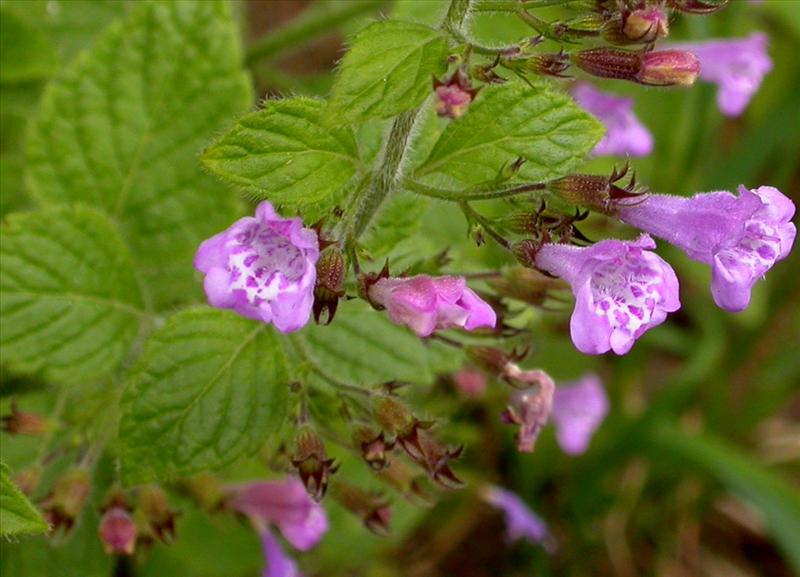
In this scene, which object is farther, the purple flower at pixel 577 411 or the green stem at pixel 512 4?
the purple flower at pixel 577 411

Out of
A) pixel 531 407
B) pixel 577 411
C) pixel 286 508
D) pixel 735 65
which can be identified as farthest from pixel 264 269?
pixel 577 411

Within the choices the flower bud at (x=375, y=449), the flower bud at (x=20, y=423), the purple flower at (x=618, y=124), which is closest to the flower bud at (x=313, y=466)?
the flower bud at (x=375, y=449)

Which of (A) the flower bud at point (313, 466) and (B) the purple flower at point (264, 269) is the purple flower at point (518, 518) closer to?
(A) the flower bud at point (313, 466)

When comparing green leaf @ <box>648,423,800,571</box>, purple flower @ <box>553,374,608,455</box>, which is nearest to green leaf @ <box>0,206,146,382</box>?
purple flower @ <box>553,374,608,455</box>

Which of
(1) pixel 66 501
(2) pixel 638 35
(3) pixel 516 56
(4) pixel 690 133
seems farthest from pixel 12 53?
(4) pixel 690 133

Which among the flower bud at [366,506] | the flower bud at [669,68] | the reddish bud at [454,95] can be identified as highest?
the reddish bud at [454,95]

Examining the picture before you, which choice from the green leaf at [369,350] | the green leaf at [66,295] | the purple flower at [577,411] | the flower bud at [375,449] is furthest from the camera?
the purple flower at [577,411]
